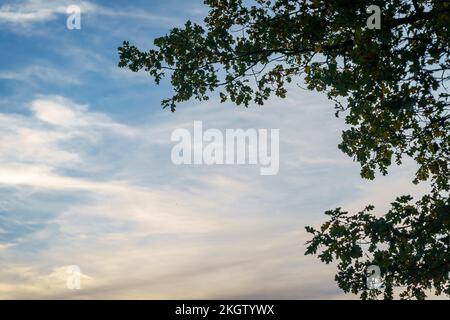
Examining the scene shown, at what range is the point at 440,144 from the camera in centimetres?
1373

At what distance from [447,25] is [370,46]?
161cm

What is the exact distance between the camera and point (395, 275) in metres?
12.6

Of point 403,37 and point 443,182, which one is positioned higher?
point 403,37

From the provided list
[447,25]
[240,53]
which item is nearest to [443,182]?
[447,25]
